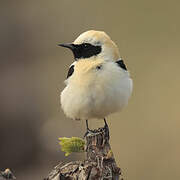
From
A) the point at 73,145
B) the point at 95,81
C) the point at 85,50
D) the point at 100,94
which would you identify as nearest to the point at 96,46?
the point at 85,50

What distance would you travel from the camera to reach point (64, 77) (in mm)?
10898

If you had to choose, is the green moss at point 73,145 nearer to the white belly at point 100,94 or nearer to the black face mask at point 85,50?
the white belly at point 100,94

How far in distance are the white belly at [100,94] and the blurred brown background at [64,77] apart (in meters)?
3.23

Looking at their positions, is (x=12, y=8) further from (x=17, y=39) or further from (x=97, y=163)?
(x=97, y=163)

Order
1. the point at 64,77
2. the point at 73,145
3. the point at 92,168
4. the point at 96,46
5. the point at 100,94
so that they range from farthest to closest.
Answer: the point at 64,77
the point at 96,46
the point at 100,94
the point at 73,145
the point at 92,168

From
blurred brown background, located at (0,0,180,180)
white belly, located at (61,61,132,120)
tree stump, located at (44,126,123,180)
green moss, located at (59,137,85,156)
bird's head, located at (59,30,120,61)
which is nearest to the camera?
tree stump, located at (44,126,123,180)

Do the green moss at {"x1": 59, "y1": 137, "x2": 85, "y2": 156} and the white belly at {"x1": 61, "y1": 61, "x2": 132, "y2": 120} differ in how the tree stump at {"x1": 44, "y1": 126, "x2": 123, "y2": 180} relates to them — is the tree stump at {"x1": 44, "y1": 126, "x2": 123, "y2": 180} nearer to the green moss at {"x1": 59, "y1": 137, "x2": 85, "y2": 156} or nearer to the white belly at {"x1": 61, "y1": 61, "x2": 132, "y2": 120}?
the green moss at {"x1": 59, "y1": 137, "x2": 85, "y2": 156}

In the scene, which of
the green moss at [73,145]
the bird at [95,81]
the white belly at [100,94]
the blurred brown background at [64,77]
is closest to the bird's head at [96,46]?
the bird at [95,81]

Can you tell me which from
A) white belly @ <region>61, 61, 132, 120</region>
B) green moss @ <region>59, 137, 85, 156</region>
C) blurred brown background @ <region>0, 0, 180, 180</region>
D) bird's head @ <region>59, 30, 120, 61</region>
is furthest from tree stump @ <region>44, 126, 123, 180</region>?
blurred brown background @ <region>0, 0, 180, 180</region>

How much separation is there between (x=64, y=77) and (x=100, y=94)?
5889mm

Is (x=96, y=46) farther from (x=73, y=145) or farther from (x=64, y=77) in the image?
(x=64, y=77)

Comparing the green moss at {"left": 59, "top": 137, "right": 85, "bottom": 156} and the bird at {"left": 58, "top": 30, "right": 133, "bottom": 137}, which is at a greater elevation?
the bird at {"left": 58, "top": 30, "right": 133, "bottom": 137}

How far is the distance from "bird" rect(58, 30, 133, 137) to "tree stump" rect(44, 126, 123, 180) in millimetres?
722

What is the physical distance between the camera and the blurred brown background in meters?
8.64
